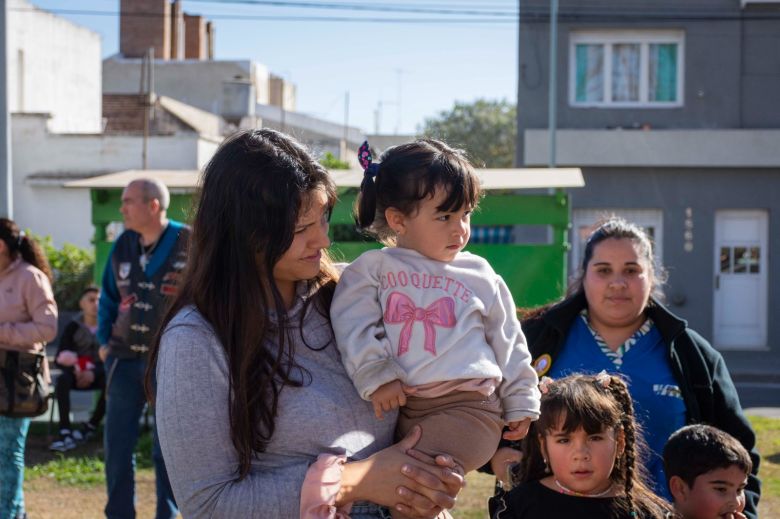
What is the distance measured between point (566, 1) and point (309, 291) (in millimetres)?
21064

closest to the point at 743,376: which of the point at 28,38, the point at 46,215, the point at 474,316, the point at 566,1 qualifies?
the point at 566,1

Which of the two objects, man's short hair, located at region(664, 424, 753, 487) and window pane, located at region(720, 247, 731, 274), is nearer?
man's short hair, located at region(664, 424, 753, 487)

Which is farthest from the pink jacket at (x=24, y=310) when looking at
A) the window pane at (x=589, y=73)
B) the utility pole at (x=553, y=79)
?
the window pane at (x=589, y=73)

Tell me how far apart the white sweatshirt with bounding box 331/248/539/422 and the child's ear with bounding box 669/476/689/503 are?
1.06 m

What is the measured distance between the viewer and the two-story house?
2206cm

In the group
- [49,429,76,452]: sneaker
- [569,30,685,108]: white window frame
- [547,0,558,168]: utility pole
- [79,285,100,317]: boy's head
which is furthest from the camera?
[569,30,685,108]: white window frame

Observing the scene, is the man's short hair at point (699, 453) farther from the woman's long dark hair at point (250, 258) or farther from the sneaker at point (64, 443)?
the sneaker at point (64, 443)

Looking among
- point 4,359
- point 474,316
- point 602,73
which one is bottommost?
point 4,359

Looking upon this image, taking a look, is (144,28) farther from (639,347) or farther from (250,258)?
(250,258)

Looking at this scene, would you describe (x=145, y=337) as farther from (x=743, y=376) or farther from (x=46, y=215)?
(x=46, y=215)

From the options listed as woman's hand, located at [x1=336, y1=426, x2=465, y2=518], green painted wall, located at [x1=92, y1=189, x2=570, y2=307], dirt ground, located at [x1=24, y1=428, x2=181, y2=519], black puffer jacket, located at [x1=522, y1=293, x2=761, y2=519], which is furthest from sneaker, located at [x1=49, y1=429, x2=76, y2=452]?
woman's hand, located at [x1=336, y1=426, x2=465, y2=518]

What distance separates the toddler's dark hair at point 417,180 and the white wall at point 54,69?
2835 cm

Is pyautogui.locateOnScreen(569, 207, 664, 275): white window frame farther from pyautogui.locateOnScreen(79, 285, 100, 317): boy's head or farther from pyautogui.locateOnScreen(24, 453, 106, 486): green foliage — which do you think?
pyautogui.locateOnScreen(24, 453, 106, 486): green foliage

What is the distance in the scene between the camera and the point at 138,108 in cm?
3519
